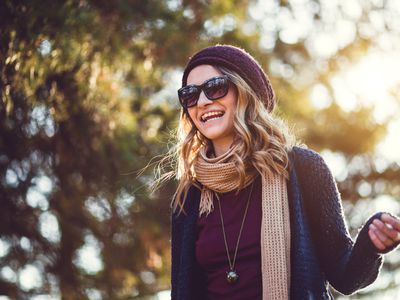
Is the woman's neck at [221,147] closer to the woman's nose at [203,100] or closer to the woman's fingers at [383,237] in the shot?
the woman's nose at [203,100]

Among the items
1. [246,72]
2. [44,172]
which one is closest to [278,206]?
[246,72]

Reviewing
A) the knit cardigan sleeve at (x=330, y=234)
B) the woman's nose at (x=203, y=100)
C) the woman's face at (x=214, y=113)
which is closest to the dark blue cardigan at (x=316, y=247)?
the knit cardigan sleeve at (x=330, y=234)

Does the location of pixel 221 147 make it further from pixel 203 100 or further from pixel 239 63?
pixel 239 63

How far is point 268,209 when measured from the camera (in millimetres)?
2299

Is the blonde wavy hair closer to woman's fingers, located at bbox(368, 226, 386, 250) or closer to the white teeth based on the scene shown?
the white teeth

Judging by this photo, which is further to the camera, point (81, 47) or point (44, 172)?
point (44, 172)

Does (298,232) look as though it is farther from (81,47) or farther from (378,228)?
(81,47)

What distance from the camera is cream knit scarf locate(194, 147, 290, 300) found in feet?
7.14

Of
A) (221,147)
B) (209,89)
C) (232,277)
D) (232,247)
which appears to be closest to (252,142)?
(221,147)

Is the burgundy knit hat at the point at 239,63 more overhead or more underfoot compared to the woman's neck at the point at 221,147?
more overhead

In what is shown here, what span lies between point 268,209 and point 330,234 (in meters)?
0.24

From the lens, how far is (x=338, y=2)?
6797 millimetres

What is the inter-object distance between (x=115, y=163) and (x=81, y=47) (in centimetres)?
143

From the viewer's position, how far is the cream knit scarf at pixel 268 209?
2.18 metres
